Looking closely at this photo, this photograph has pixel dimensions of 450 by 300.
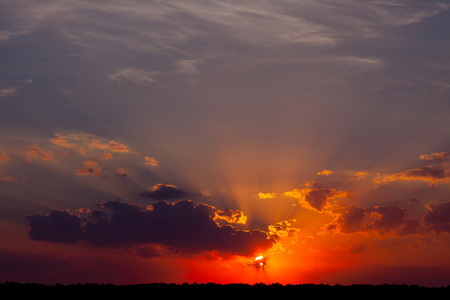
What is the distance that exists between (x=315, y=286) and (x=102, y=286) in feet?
111

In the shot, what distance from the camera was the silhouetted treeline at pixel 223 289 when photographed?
280 ft

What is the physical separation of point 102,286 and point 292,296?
96.9 feet

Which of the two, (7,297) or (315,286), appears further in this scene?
(315,286)

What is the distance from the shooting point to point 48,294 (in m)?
83.9

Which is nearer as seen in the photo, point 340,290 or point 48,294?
point 48,294

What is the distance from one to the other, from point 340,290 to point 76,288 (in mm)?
41412

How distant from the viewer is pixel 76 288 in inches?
3401

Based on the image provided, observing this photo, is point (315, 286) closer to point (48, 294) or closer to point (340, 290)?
point (340, 290)

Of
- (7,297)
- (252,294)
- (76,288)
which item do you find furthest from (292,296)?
(7,297)

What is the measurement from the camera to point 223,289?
88.5 meters

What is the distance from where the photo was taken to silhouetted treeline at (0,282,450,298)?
85438mm

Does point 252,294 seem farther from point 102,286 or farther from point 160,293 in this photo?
point 102,286

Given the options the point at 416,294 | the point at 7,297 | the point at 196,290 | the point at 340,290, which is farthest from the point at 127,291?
the point at 416,294

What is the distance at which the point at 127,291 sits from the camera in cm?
8625
